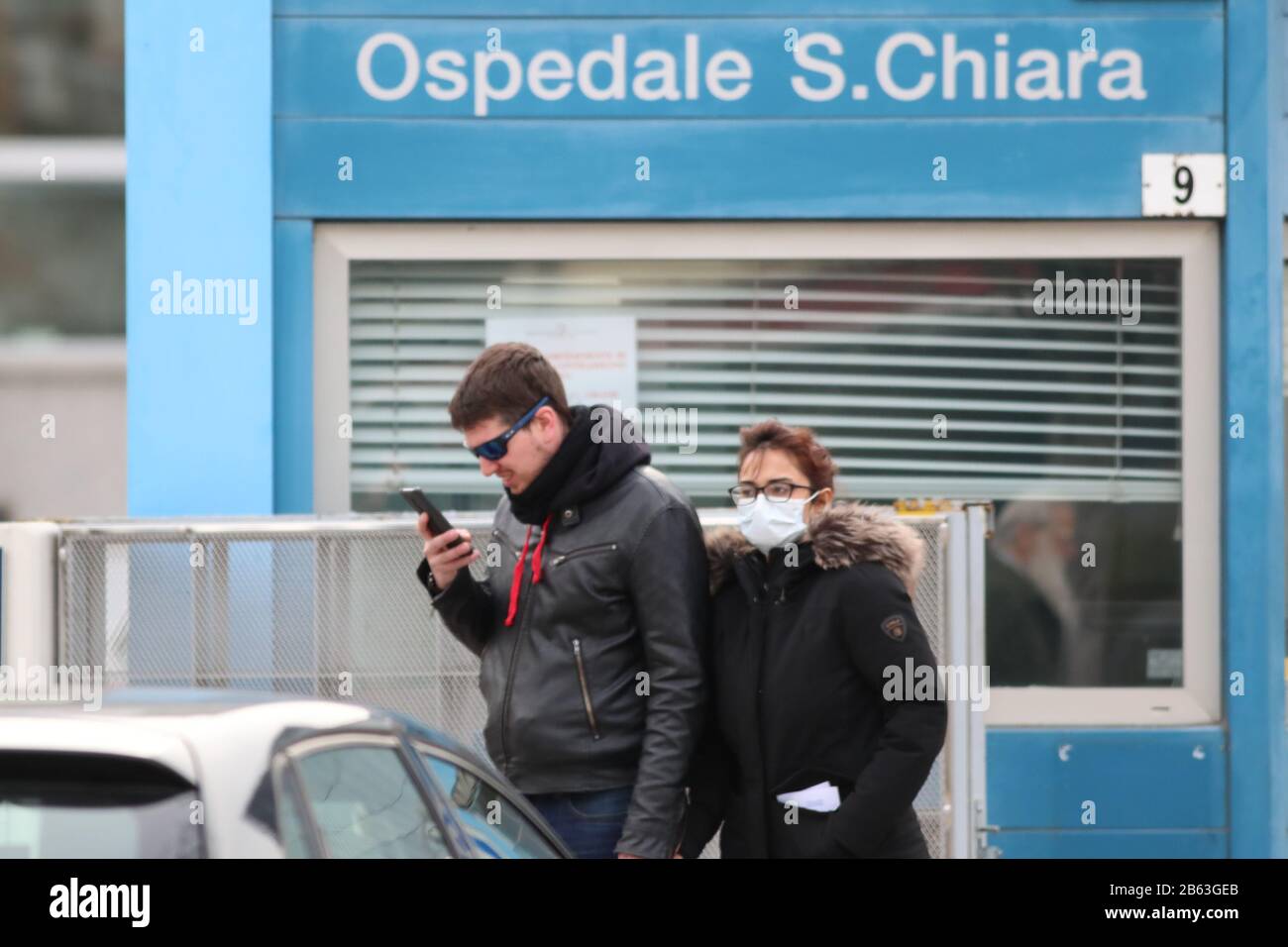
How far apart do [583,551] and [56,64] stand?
544 cm

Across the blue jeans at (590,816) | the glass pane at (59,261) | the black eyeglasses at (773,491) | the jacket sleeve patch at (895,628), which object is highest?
the glass pane at (59,261)

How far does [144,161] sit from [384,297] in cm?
118

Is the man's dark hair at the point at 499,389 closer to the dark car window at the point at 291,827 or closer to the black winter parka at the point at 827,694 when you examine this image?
the black winter parka at the point at 827,694

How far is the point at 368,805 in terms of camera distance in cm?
299

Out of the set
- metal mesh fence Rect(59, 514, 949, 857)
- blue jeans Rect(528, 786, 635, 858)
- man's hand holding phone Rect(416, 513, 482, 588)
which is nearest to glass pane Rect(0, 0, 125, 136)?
Answer: metal mesh fence Rect(59, 514, 949, 857)

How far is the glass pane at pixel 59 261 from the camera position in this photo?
8.16 meters

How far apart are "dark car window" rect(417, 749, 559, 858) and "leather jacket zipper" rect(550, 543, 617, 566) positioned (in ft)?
2.16

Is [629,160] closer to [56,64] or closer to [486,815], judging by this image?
[56,64]

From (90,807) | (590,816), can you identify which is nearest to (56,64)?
(590,816)

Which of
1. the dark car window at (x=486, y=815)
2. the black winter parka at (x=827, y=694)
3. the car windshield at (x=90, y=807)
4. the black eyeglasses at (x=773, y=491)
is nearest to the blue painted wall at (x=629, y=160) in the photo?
the black eyeglasses at (x=773, y=491)

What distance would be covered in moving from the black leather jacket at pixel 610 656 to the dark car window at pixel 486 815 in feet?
1.19

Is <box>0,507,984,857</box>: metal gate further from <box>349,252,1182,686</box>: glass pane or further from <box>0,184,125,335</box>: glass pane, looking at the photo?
<box>0,184,125,335</box>: glass pane

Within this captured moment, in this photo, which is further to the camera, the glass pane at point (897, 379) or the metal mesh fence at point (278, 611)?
the glass pane at point (897, 379)
